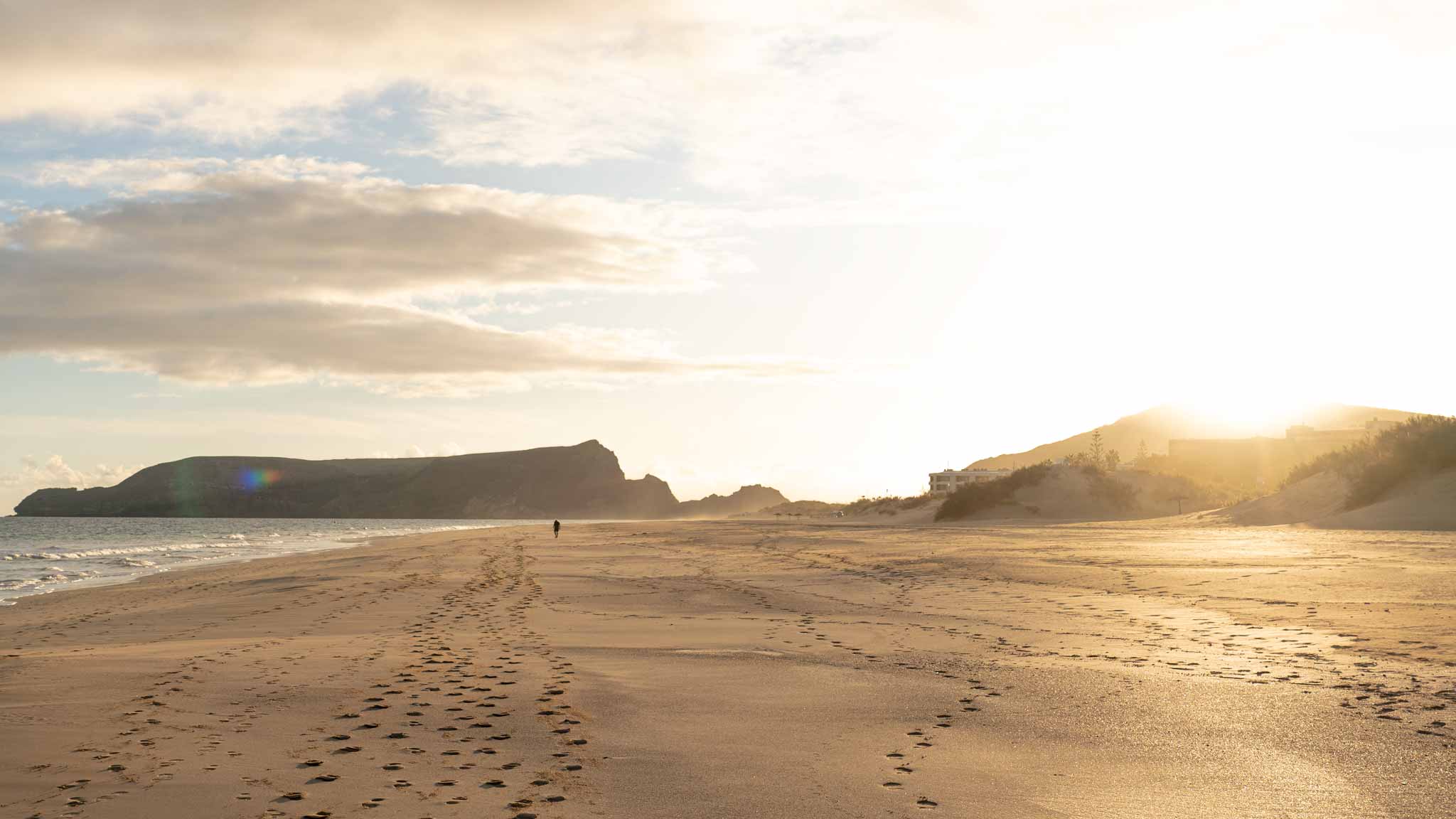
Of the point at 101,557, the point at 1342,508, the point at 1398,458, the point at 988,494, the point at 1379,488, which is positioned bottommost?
the point at 101,557

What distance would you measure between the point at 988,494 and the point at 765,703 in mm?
61740

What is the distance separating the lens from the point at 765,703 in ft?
29.3

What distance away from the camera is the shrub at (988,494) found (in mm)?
67438

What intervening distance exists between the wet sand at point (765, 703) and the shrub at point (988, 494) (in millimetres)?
48848

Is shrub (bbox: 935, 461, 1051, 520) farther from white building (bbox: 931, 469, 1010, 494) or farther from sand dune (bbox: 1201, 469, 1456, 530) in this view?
white building (bbox: 931, 469, 1010, 494)

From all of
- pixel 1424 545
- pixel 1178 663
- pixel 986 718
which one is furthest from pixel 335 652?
pixel 1424 545

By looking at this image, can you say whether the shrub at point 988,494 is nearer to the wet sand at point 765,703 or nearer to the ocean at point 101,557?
the ocean at point 101,557

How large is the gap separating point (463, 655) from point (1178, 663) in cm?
776

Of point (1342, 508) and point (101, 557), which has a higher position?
point (1342, 508)

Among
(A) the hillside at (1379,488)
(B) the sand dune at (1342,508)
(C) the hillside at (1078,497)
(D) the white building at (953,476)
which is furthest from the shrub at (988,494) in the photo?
(D) the white building at (953,476)

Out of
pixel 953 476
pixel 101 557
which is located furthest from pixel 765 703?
pixel 953 476

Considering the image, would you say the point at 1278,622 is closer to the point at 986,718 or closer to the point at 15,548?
the point at 986,718

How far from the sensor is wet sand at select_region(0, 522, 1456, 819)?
6.11 metres

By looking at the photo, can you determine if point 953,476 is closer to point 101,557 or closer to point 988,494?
point 988,494
